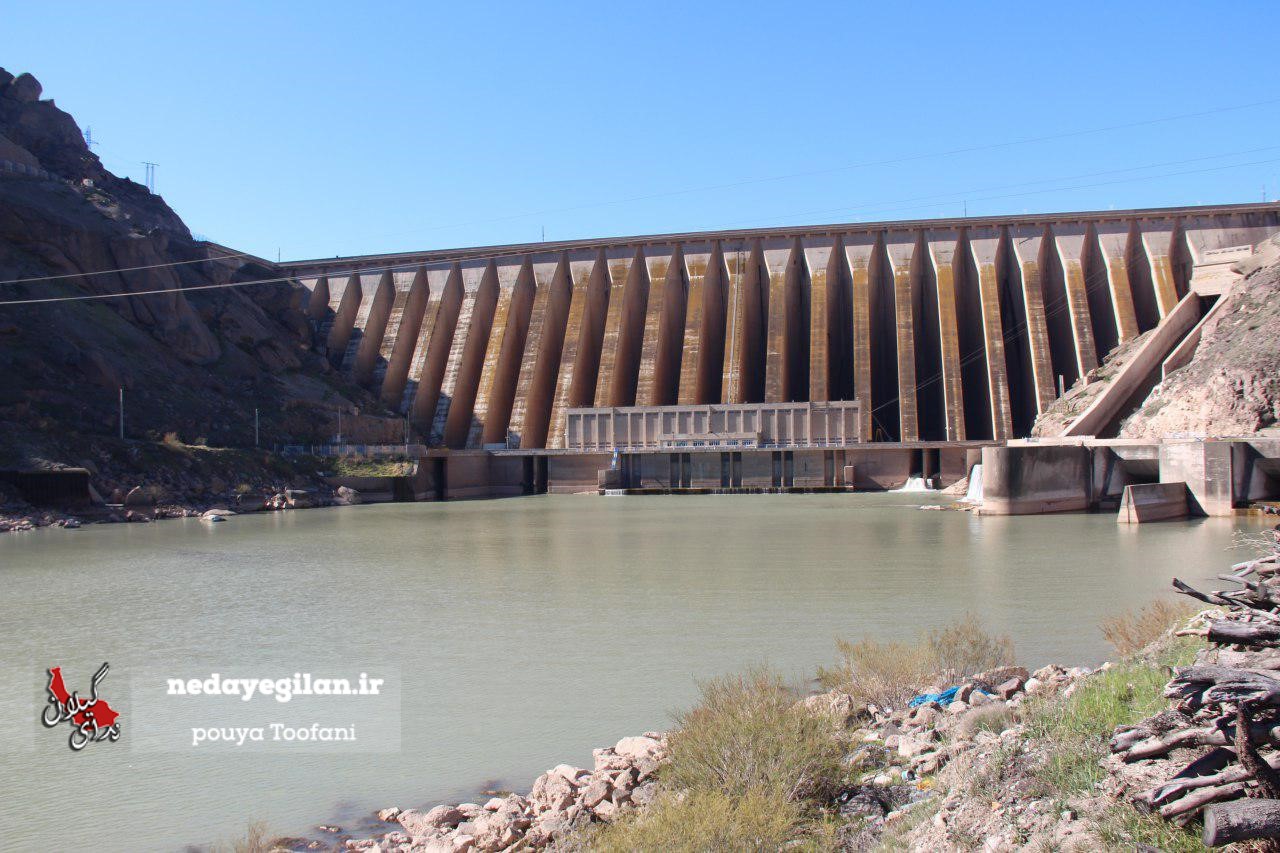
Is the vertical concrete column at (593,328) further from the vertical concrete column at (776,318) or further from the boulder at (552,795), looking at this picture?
the boulder at (552,795)

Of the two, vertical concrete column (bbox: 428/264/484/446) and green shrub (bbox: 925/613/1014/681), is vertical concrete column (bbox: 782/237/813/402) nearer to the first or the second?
→ vertical concrete column (bbox: 428/264/484/446)

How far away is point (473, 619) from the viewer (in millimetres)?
13664

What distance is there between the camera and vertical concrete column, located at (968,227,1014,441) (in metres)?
41.8

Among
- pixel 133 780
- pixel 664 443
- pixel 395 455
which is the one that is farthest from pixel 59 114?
pixel 133 780

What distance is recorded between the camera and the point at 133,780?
7.26 m

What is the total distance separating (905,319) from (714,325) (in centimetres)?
988

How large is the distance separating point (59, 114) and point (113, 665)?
5407 cm

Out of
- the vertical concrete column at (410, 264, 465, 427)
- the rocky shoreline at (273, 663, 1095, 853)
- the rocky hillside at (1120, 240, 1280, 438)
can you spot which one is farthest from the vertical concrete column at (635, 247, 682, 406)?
the rocky shoreline at (273, 663, 1095, 853)

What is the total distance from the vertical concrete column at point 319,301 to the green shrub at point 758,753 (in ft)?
173

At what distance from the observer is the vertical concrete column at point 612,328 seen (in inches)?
1849

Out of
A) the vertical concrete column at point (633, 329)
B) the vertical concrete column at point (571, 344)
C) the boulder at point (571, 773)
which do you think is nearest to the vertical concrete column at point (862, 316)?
the vertical concrete column at point (633, 329)

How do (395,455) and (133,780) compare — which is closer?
(133,780)

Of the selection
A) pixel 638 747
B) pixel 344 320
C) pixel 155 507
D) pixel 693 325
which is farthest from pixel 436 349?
pixel 638 747

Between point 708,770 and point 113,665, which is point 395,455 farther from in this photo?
point 708,770
